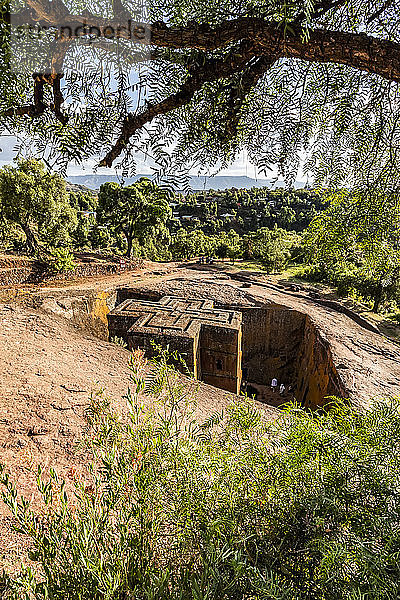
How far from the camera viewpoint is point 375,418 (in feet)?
8.29

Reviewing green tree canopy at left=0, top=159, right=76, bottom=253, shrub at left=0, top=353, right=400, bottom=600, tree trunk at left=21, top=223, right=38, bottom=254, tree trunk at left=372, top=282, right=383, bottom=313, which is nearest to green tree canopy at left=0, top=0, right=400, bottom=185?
shrub at left=0, top=353, right=400, bottom=600

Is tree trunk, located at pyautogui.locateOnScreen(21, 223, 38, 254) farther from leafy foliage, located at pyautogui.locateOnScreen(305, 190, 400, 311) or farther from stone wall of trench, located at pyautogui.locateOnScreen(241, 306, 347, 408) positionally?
leafy foliage, located at pyautogui.locateOnScreen(305, 190, 400, 311)

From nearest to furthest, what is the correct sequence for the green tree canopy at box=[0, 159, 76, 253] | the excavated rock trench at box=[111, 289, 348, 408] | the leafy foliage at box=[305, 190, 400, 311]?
the leafy foliage at box=[305, 190, 400, 311], the excavated rock trench at box=[111, 289, 348, 408], the green tree canopy at box=[0, 159, 76, 253]

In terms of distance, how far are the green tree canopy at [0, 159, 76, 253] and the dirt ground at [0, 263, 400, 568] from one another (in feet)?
16.3

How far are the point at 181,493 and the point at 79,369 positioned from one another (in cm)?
527

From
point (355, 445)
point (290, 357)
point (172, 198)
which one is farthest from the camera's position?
point (290, 357)

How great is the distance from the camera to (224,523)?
181 cm

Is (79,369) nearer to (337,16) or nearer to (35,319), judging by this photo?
(35,319)

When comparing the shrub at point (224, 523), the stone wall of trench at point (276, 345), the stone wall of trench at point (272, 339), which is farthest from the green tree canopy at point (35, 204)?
the shrub at point (224, 523)

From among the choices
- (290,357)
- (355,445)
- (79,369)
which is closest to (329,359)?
(290,357)

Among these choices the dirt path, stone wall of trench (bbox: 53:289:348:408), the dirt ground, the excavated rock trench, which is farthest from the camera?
the excavated rock trench

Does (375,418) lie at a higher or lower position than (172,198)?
lower

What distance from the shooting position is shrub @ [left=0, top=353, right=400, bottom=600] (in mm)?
1426

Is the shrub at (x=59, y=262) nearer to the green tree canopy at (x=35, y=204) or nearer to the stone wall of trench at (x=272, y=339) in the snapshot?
the green tree canopy at (x=35, y=204)
